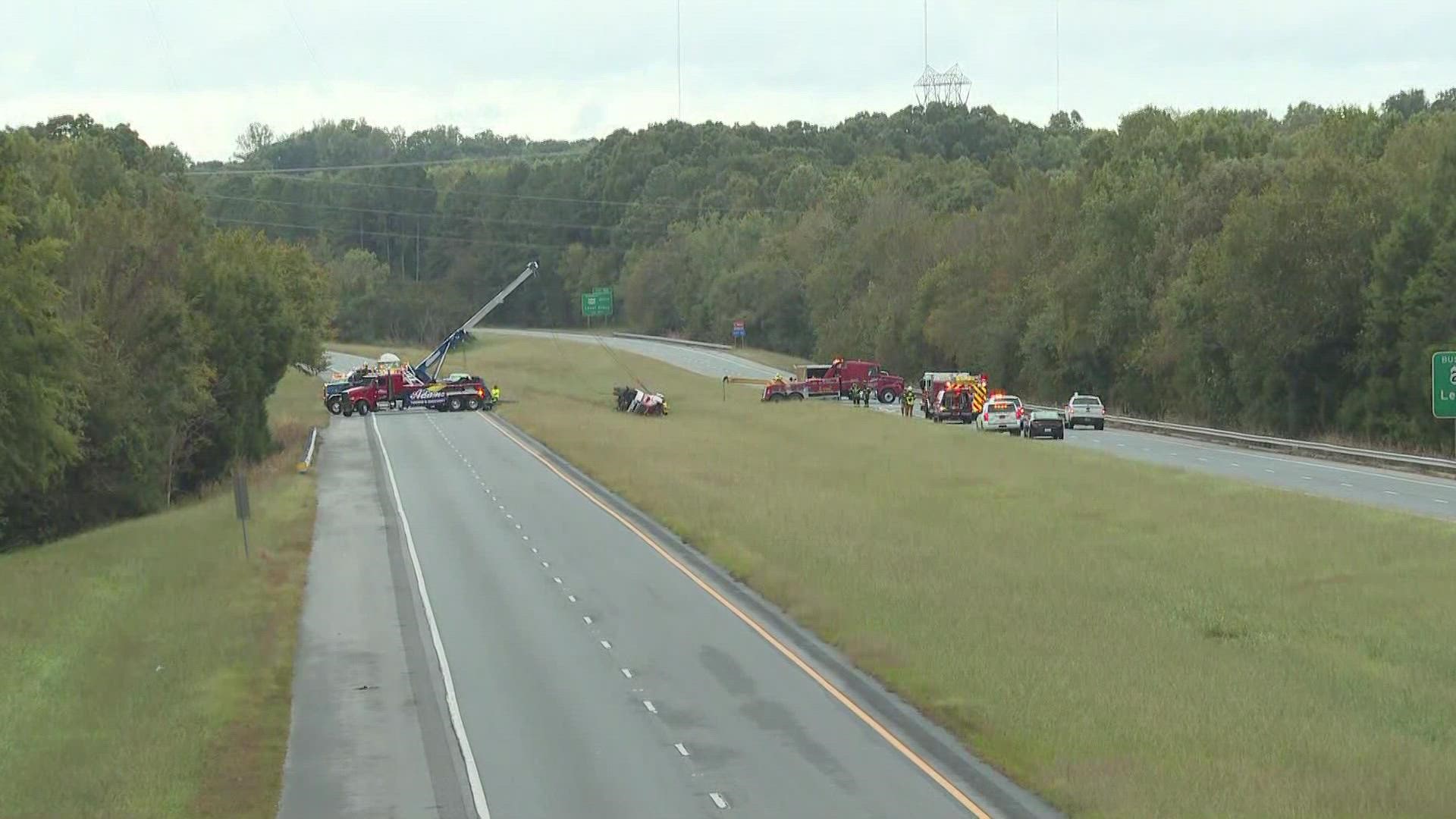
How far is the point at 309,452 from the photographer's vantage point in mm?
63188

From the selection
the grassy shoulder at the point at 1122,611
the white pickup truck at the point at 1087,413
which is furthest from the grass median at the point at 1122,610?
the white pickup truck at the point at 1087,413

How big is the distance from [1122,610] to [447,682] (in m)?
11.3

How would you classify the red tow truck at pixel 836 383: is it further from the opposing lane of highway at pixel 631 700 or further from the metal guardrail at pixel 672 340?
the opposing lane of highway at pixel 631 700

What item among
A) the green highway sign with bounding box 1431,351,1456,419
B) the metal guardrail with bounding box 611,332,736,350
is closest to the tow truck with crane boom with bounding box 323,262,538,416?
the green highway sign with bounding box 1431,351,1456,419

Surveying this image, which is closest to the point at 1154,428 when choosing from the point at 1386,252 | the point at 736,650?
the point at 1386,252

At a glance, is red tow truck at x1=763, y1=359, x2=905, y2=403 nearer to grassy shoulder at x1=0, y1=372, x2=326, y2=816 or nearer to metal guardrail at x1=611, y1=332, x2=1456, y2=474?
metal guardrail at x1=611, y1=332, x2=1456, y2=474

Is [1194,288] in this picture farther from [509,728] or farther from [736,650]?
[509,728]

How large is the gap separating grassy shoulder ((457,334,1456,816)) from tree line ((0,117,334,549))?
15076 millimetres

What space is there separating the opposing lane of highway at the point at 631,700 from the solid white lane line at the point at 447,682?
0.12 metres

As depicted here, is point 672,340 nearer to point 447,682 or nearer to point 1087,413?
point 1087,413

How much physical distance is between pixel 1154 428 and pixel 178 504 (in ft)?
138

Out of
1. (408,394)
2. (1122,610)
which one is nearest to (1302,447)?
(1122,610)

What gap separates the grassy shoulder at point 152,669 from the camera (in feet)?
61.4

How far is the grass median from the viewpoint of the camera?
18.4 m
